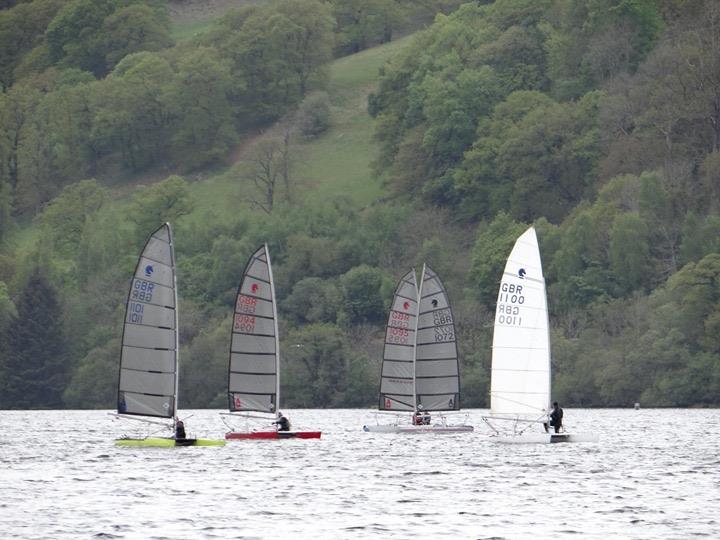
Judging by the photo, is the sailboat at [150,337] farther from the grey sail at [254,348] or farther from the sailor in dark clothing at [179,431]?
the grey sail at [254,348]

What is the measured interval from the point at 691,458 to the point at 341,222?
10078 centimetres

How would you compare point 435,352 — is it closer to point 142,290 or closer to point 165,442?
point 165,442

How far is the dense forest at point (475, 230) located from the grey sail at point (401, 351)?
43.1 metres

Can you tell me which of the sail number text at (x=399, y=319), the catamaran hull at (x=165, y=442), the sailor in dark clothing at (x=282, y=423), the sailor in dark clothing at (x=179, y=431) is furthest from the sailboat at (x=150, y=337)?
the sail number text at (x=399, y=319)

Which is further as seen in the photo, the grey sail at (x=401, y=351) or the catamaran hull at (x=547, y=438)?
the grey sail at (x=401, y=351)

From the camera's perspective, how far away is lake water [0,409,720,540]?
4594cm

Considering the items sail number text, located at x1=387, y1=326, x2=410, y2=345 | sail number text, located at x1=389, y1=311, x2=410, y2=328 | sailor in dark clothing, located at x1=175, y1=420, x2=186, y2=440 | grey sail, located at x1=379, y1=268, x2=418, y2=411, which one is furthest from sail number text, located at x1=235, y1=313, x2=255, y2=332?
sail number text, located at x1=387, y1=326, x2=410, y2=345

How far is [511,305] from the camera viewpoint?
70.5m

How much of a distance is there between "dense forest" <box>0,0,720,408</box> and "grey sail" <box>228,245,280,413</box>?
5458 cm

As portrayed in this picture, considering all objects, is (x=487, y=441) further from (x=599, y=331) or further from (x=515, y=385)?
(x=599, y=331)

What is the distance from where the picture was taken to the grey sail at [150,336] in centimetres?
6675

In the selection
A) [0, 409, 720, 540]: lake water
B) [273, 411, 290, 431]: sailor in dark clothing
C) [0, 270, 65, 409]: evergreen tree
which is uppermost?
[0, 270, 65, 409]: evergreen tree

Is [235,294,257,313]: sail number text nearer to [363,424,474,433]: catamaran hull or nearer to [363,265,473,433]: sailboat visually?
[363,265,473,433]: sailboat

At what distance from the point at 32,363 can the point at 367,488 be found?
96965 mm
